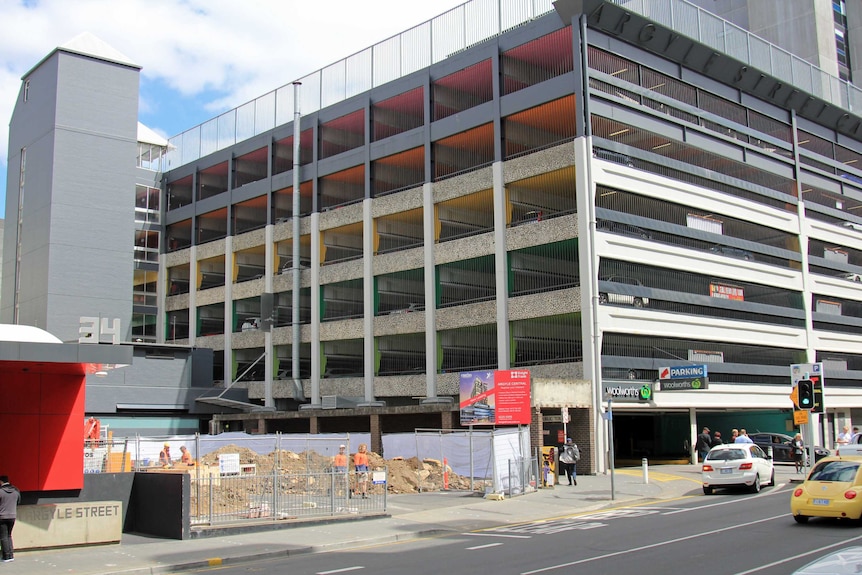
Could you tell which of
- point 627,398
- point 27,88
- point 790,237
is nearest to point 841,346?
point 790,237

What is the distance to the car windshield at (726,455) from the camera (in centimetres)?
2742

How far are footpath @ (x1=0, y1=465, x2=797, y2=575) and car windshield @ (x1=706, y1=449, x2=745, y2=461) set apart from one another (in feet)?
5.17

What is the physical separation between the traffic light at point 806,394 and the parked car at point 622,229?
39.7 feet

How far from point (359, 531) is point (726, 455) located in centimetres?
1299

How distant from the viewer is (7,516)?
16703 mm

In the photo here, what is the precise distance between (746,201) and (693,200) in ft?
16.4

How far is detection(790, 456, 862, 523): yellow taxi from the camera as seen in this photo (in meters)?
17.9

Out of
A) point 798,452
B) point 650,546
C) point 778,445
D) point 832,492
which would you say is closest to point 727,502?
point 832,492

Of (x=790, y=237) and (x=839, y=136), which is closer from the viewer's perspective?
(x=790, y=237)

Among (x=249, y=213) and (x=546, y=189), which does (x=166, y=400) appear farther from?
(x=546, y=189)

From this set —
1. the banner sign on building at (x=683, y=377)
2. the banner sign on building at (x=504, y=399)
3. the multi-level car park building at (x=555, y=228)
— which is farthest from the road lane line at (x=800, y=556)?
the banner sign on building at (x=683, y=377)

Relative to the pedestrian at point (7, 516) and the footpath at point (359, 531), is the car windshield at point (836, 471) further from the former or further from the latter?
the pedestrian at point (7, 516)

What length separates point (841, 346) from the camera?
2042 inches

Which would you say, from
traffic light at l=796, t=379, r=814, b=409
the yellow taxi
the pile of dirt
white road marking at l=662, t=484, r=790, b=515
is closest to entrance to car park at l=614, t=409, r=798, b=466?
traffic light at l=796, t=379, r=814, b=409
